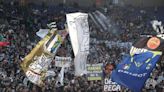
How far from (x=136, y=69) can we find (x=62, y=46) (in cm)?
1289

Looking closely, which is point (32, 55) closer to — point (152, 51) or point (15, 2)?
point (152, 51)

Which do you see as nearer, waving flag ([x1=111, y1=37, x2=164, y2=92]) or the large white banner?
waving flag ([x1=111, y1=37, x2=164, y2=92])

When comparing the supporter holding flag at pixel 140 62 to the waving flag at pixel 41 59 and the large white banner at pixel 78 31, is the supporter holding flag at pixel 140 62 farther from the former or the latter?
the waving flag at pixel 41 59

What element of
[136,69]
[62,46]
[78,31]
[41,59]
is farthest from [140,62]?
[62,46]

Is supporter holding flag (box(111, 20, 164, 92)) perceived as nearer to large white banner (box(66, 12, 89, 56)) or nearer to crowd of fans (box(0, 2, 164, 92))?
large white banner (box(66, 12, 89, 56))

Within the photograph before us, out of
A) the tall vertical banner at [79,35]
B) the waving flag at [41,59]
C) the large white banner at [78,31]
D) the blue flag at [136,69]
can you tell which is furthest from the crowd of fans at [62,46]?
the blue flag at [136,69]

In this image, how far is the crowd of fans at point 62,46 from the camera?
2077 cm

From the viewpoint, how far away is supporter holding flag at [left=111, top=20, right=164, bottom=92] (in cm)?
1434

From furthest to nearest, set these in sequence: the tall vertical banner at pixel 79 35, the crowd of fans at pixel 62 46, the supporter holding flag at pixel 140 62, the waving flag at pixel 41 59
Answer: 1. the crowd of fans at pixel 62 46
2. the waving flag at pixel 41 59
3. the tall vertical banner at pixel 79 35
4. the supporter holding flag at pixel 140 62

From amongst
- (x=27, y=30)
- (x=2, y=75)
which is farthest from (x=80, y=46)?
(x=27, y=30)

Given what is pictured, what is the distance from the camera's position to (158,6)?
119 feet

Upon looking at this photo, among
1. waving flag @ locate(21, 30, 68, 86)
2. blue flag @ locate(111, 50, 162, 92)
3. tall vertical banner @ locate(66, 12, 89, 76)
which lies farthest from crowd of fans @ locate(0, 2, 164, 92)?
blue flag @ locate(111, 50, 162, 92)

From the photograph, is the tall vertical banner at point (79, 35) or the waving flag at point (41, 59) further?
the waving flag at point (41, 59)

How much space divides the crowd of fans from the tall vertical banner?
2.18 metres
